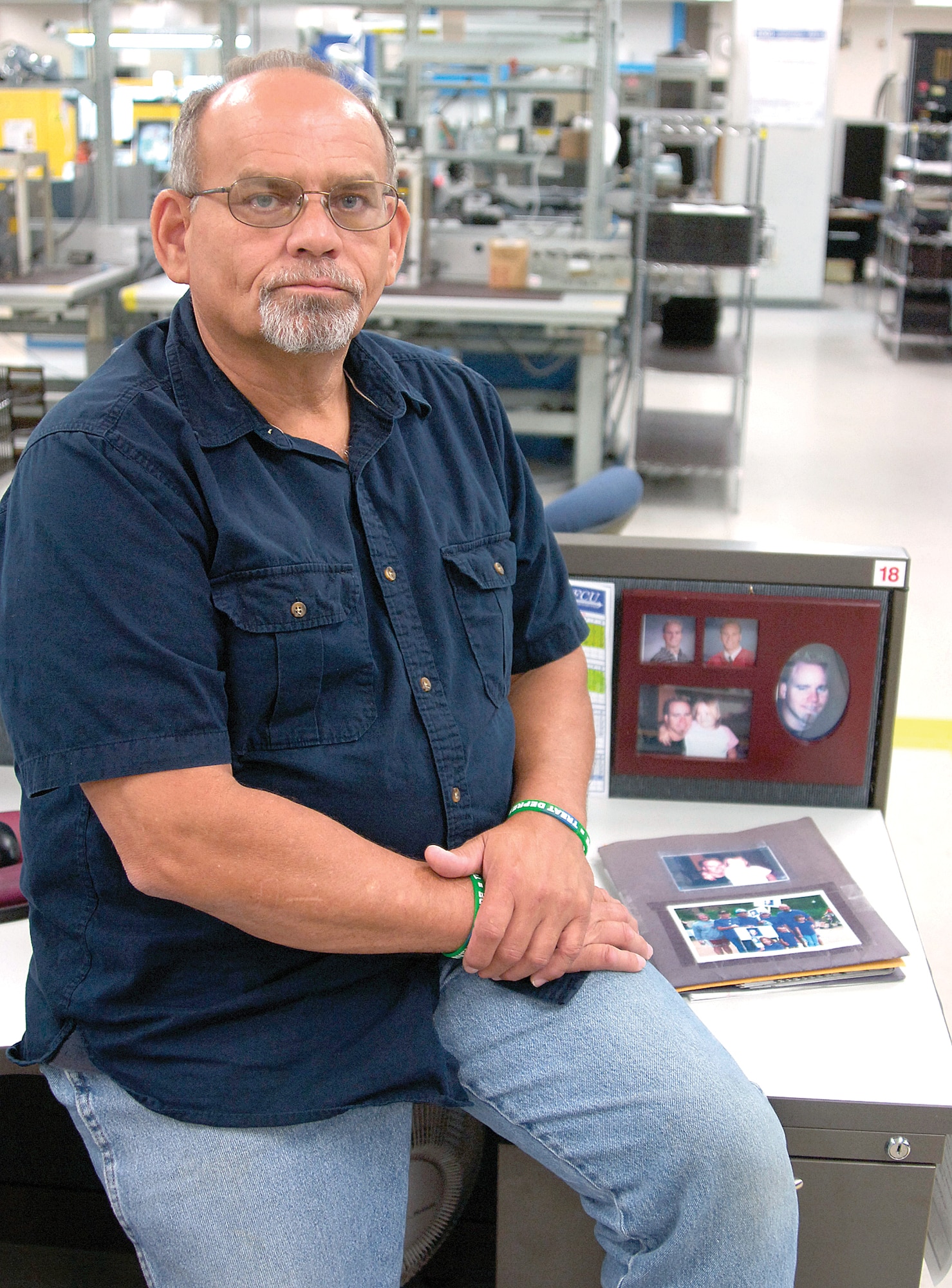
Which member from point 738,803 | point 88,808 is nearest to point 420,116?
point 738,803

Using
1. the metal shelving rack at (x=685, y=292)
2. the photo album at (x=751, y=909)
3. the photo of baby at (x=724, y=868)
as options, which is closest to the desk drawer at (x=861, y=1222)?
the photo album at (x=751, y=909)

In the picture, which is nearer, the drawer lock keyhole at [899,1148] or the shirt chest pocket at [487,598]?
the drawer lock keyhole at [899,1148]

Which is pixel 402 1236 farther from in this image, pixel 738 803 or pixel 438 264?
pixel 438 264

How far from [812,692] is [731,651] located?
0.11m

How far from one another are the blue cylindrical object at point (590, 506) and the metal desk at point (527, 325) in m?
2.72

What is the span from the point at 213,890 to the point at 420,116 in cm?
581

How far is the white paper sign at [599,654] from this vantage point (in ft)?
5.16

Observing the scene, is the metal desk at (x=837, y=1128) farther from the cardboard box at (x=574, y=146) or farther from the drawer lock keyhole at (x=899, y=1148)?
the cardboard box at (x=574, y=146)

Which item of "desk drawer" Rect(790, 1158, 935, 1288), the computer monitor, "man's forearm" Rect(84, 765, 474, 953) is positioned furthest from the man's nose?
the computer monitor

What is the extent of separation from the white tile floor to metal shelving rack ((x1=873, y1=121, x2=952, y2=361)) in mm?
241

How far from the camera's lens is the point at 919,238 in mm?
8406

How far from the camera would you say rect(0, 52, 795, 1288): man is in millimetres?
1035

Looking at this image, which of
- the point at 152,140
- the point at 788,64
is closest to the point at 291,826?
the point at 152,140

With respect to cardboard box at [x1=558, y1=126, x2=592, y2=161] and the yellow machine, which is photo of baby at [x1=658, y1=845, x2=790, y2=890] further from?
cardboard box at [x1=558, y1=126, x2=592, y2=161]
